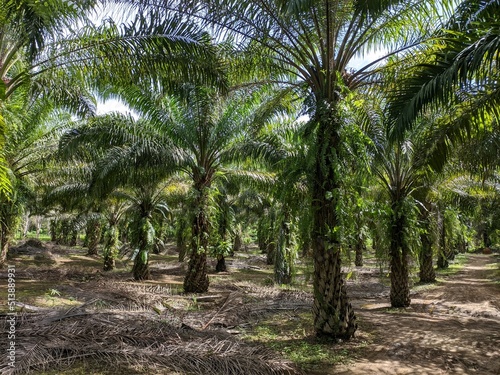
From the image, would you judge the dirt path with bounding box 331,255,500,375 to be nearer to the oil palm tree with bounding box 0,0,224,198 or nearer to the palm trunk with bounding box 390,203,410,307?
the palm trunk with bounding box 390,203,410,307

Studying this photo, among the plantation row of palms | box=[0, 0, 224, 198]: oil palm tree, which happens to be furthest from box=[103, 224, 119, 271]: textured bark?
box=[0, 0, 224, 198]: oil palm tree

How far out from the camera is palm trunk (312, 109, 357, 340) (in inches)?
245

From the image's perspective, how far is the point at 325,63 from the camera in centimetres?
667

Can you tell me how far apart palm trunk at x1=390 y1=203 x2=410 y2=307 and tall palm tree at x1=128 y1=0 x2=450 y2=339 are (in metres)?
3.92

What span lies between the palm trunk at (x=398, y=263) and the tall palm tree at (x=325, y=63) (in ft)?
12.9

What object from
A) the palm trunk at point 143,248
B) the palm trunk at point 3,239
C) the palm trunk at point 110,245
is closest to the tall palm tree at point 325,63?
the palm trunk at point 143,248

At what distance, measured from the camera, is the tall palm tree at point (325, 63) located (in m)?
6.22

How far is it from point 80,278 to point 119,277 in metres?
1.42

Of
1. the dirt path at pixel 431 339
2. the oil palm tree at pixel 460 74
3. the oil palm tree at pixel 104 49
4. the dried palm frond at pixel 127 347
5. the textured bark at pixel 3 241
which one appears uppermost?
the oil palm tree at pixel 104 49

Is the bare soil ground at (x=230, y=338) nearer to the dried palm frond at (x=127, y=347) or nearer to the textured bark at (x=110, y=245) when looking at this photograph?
the dried palm frond at (x=127, y=347)

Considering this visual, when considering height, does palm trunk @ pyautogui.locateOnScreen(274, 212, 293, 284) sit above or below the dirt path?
above

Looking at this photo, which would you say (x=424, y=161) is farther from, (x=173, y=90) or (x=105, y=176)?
(x=105, y=176)

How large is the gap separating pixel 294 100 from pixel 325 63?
1967 mm

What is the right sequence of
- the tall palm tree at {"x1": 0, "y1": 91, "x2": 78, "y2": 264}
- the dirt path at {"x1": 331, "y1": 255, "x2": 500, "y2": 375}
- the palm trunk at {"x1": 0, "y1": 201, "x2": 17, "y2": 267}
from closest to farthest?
1. the dirt path at {"x1": 331, "y1": 255, "x2": 500, "y2": 375}
2. the tall palm tree at {"x1": 0, "y1": 91, "x2": 78, "y2": 264}
3. the palm trunk at {"x1": 0, "y1": 201, "x2": 17, "y2": 267}
